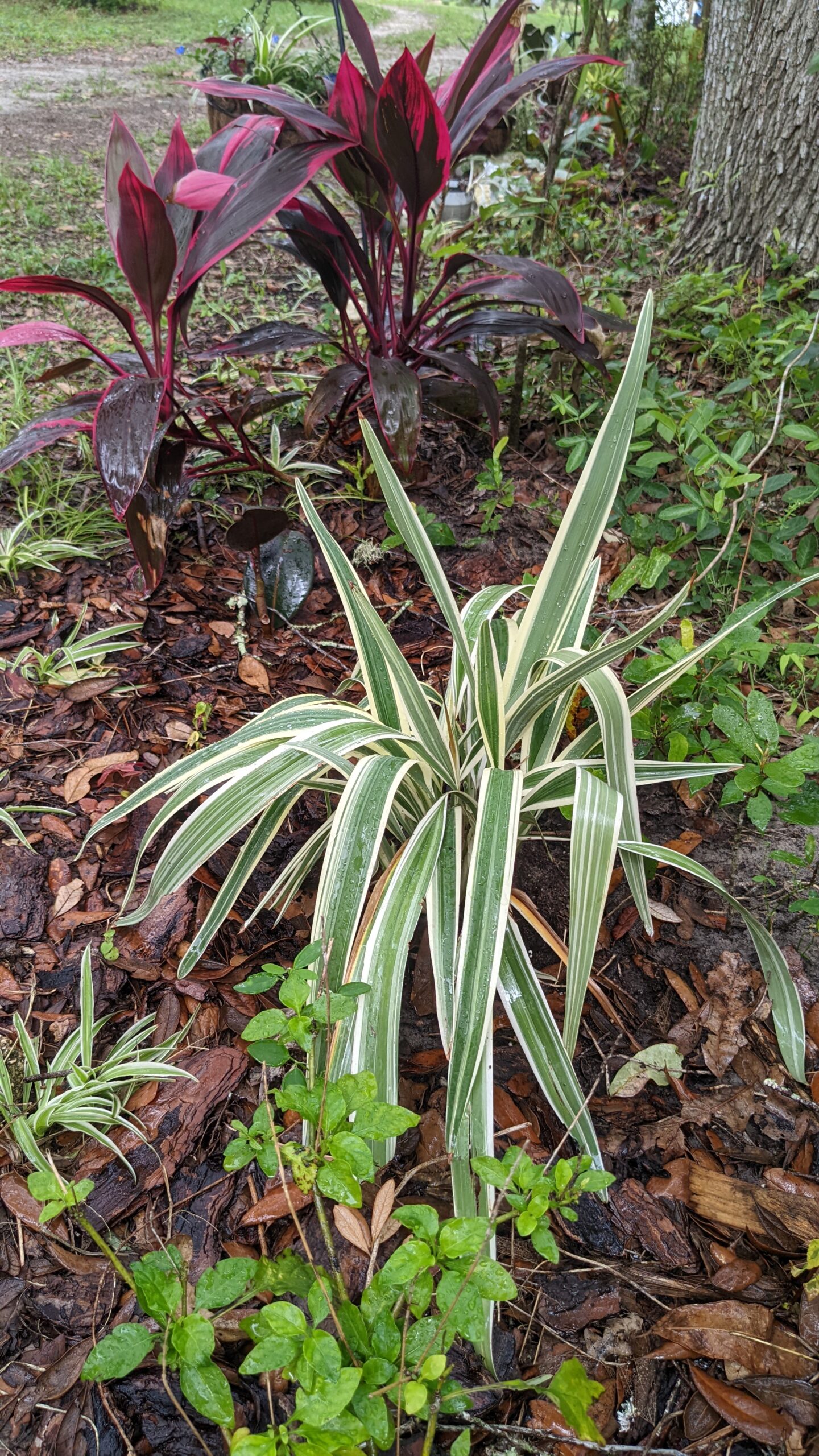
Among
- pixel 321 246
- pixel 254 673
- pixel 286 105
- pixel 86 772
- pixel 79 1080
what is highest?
pixel 286 105

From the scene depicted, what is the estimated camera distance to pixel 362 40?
6.90ft

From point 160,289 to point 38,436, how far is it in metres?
0.43

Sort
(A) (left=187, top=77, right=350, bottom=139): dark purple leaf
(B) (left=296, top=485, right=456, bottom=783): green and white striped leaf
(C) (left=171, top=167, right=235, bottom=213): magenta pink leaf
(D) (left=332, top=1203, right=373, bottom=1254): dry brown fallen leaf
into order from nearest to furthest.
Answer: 1. (D) (left=332, top=1203, right=373, bottom=1254): dry brown fallen leaf
2. (B) (left=296, top=485, right=456, bottom=783): green and white striped leaf
3. (C) (left=171, top=167, right=235, bottom=213): magenta pink leaf
4. (A) (left=187, top=77, right=350, bottom=139): dark purple leaf

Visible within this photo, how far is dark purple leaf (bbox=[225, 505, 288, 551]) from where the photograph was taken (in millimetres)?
1859

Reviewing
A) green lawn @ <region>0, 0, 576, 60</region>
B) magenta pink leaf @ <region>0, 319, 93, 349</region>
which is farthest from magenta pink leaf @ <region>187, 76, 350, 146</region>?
green lawn @ <region>0, 0, 576, 60</region>

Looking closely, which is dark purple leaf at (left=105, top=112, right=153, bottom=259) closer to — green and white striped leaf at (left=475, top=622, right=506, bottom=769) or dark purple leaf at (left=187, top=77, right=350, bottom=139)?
dark purple leaf at (left=187, top=77, right=350, bottom=139)

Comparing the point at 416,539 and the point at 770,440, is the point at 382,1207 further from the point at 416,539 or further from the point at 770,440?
the point at 770,440

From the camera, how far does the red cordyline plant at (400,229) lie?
1860mm

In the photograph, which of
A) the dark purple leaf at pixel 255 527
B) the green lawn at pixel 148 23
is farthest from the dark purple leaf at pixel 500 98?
the green lawn at pixel 148 23

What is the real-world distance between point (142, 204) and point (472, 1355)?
1970 mm

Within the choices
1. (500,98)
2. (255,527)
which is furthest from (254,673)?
(500,98)

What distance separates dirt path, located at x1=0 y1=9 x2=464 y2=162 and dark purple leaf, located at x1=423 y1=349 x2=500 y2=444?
13.8 feet

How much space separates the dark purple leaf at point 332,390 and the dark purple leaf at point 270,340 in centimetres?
13

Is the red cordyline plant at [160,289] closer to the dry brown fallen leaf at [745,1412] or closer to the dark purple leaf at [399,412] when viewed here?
the dark purple leaf at [399,412]
